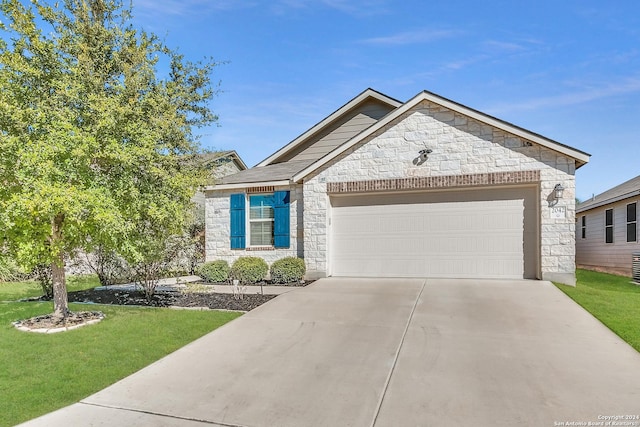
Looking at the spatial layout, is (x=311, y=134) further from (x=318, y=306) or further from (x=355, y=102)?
(x=318, y=306)

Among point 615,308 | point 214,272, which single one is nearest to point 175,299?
point 214,272

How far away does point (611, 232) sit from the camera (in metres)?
14.2

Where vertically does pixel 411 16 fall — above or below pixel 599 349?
above

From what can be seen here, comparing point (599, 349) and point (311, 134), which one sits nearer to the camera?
point (599, 349)

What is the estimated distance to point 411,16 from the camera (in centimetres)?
973

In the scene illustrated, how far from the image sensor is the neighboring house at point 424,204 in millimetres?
8852

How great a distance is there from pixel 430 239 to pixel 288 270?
4.11 m

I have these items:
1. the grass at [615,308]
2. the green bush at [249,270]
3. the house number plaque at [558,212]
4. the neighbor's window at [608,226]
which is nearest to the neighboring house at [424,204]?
the house number plaque at [558,212]

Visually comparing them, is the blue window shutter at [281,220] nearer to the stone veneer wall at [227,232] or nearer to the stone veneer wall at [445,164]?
the stone veneer wall at [227,232]

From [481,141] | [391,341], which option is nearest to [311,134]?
[481,141]

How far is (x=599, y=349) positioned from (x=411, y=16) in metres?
8.93

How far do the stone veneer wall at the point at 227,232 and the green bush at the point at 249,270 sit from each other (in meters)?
0.45

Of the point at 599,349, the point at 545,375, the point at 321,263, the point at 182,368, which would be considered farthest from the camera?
the point at 321,263

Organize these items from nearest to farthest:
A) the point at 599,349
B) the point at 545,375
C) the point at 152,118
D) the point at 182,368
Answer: the point at 545,375, the point at 182,368, the point at 599,349, the point at 152,118
